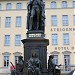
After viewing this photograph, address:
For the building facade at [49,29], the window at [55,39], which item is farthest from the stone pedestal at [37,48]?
the window at [55,39]

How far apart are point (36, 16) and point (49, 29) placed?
32071 millimetres

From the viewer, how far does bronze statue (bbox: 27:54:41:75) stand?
13.4 metres

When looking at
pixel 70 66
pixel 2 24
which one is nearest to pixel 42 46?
pixel 70 66

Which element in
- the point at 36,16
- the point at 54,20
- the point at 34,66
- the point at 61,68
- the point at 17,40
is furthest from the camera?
the point at 17,40

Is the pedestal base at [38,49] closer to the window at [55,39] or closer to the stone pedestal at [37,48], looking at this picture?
the stone pedestal at [37,48]

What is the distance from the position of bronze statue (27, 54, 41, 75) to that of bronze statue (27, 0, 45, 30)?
1.84m

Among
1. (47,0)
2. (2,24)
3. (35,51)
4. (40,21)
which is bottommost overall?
(35,51)

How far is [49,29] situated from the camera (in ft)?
155

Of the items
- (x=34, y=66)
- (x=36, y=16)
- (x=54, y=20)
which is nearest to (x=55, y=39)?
(x=54, y=20)

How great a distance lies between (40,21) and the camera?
15281mm

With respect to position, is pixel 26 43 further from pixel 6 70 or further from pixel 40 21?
pixel 6 70

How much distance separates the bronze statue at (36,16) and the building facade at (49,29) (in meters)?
31.1

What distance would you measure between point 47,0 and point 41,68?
112 feet

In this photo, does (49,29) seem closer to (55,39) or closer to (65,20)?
(55,39)
